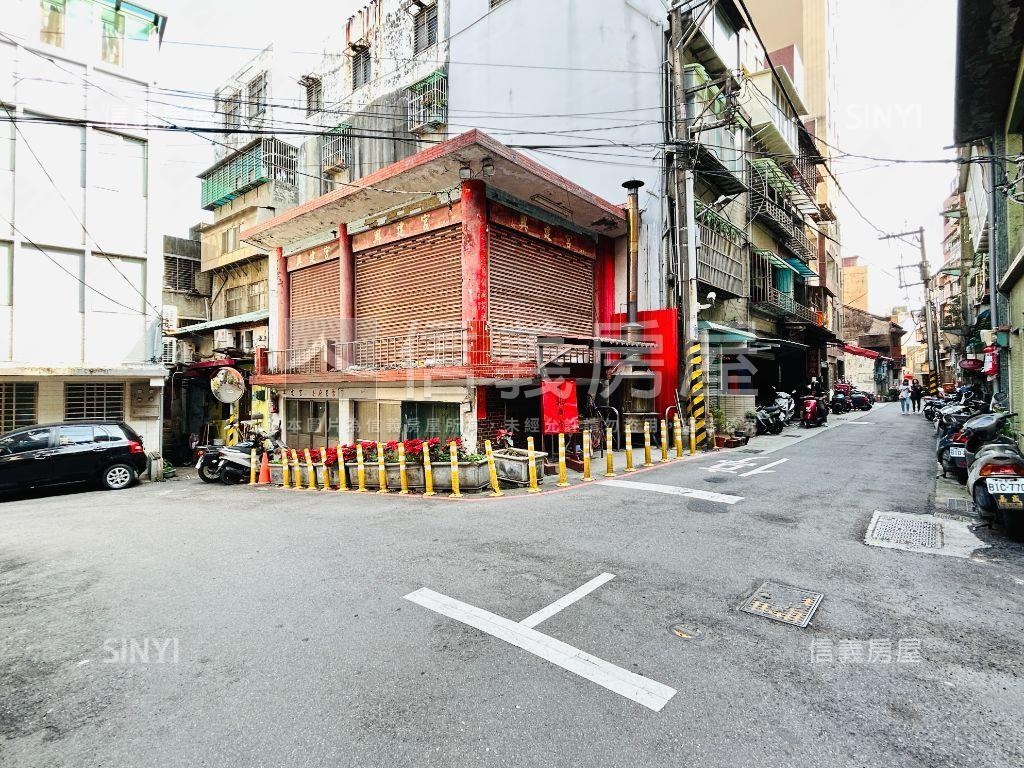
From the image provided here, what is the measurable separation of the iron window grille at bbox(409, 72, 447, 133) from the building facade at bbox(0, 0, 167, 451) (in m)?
8.61

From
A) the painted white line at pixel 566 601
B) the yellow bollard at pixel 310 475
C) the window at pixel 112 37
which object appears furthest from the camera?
the window at pixel 112 37

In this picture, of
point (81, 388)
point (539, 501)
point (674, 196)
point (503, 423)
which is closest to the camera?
point (539, 501)

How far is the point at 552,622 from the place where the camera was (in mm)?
4184

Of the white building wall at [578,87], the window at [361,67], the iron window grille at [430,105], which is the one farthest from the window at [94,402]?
the window at [361,67]

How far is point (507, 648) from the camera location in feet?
12.5

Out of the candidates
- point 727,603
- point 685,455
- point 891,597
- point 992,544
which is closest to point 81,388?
point 685,455

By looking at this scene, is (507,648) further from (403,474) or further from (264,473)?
(264,473)

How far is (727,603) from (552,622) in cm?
159

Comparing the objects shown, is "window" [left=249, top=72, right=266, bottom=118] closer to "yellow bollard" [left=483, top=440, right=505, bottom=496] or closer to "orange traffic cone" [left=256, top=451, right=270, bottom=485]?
"orange traffic cone" [left=256, top=451, right=270, bottom=485]

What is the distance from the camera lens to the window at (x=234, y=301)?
25328 millimetres

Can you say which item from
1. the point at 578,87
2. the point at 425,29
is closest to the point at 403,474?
the point at 578,87

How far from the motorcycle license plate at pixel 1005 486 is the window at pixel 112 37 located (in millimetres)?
23755

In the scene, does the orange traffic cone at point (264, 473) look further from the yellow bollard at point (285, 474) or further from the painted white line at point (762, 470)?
the painted white line at point (762, 470)

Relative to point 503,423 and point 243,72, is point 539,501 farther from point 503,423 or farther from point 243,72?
point 243,72
